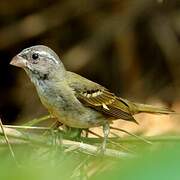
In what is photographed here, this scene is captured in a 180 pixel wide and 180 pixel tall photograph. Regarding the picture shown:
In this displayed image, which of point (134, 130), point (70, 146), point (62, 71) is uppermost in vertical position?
point (62, 71)

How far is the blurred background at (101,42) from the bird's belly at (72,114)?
2894 mm

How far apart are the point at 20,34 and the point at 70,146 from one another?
3.90 meters

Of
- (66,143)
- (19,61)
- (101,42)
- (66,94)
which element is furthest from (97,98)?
(101,42)

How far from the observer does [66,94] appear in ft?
10.7

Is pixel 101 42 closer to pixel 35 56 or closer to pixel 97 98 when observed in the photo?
pixel 97 98

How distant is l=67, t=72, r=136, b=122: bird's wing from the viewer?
336 centimetres

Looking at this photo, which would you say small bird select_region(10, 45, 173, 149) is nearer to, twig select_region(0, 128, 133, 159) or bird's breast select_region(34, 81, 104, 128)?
bird's breast select_region(34, 81, 104, 128)

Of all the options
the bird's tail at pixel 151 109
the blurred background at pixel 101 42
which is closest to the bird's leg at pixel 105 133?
the bird's tail at pixel 151 109

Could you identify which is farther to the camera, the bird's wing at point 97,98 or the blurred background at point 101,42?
the blurred background at point 101,42

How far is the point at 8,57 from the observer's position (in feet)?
22.0

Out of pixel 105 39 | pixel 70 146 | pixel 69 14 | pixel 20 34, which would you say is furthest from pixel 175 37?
pixel 70 146

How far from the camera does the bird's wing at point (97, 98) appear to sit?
336 centimetres

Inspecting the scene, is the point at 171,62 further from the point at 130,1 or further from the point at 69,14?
the point at 69,14

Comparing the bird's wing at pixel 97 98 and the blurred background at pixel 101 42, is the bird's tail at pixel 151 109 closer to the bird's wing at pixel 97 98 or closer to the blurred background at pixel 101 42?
the bird's wing at pixel 97 98
